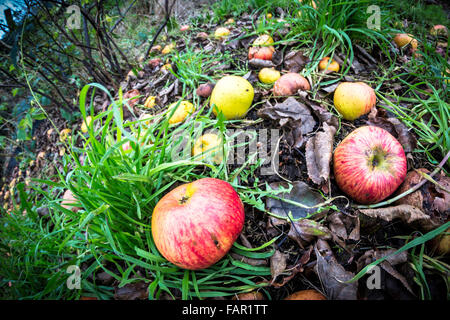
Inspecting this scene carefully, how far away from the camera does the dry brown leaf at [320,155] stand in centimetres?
140

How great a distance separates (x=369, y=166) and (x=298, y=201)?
0.47 m

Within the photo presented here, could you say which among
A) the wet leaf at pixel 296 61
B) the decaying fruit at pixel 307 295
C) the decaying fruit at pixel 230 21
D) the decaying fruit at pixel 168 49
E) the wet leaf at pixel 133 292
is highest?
the decaying fruit at pixel 230 21

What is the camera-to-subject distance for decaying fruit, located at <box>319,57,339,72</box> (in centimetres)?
205

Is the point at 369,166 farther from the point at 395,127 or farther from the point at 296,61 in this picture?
the point at 296,61

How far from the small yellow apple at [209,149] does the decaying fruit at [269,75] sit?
839mm

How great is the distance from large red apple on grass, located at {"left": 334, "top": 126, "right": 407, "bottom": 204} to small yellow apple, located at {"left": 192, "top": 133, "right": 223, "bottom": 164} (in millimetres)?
780

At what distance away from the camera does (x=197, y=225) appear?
42.1 inches

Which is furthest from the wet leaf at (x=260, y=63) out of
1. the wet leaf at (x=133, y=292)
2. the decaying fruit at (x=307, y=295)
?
the wet leaf at (x=133, y=292)

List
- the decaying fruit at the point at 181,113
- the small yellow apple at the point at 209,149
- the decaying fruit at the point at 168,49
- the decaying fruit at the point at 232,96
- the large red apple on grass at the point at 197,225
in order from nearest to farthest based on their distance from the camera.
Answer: the large red apple on grass at the point at 197,225, the small yellow apple at the point at 209,149, the decaying fruit at the point at 232,96, the decaying fruit at the point at 181,113, the decaying fruit at the point at 168,49

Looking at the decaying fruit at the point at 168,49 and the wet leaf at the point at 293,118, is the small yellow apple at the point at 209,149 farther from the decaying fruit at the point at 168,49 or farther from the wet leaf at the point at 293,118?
the decaying fruit at the point at 168,49

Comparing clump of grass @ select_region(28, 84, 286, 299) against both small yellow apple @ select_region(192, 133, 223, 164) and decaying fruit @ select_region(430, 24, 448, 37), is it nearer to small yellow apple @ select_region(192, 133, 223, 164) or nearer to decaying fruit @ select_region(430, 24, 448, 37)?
small yellow apple @ select_region(192, 133, 223, 164)

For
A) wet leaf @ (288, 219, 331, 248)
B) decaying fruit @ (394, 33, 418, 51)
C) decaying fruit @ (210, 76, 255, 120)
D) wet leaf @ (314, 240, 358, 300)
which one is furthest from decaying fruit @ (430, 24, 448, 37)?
wet leaf @ (314, 240, 358, 300)
